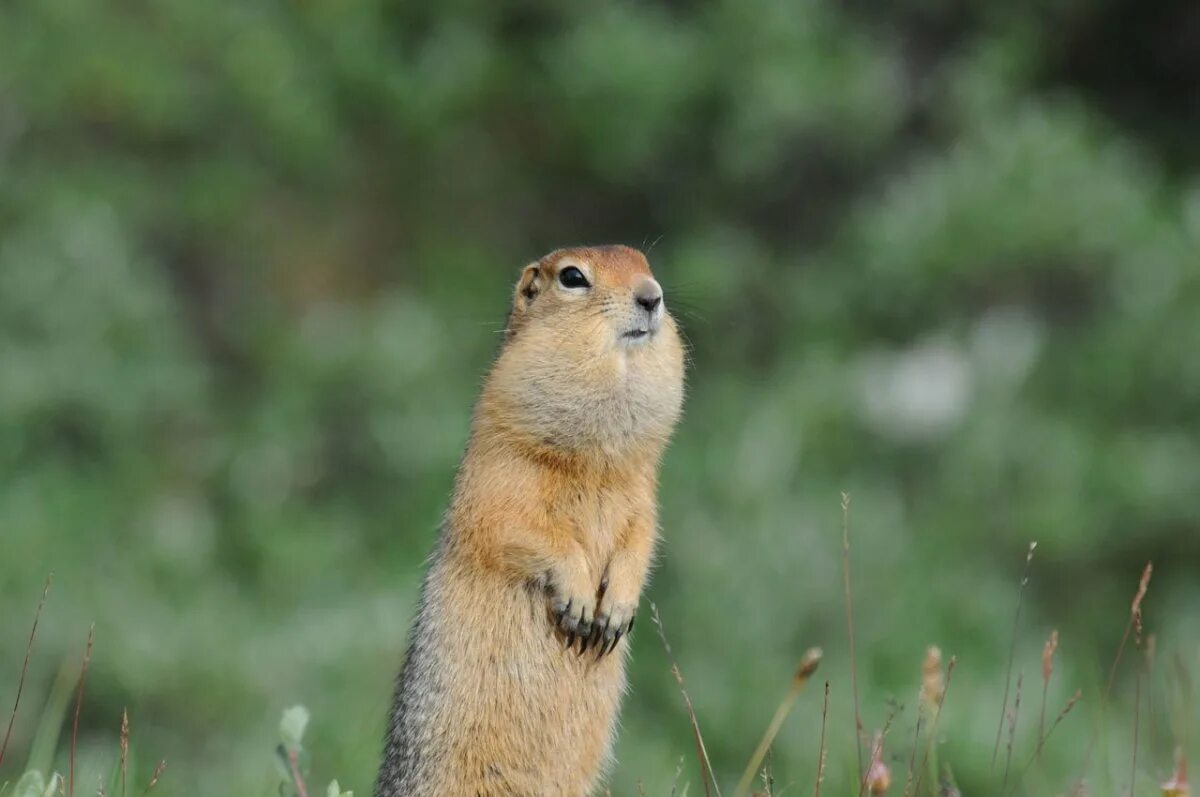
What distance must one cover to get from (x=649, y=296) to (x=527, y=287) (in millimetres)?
615

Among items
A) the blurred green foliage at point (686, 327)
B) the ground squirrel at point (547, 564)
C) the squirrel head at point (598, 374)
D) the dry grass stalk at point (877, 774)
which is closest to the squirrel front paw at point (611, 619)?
the ground squirrel at point (547, 564)

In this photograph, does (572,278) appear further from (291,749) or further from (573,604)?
(291,749)

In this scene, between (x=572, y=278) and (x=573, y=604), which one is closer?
(x=573, y=604)

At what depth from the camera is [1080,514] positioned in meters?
12.0

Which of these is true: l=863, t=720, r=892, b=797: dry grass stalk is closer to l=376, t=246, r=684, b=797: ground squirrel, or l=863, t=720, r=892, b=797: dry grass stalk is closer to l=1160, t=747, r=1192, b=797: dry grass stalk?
l=1160, t=747, r=1192, b=797: dry grass stalk

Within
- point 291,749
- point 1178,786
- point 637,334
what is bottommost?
point 1178,786

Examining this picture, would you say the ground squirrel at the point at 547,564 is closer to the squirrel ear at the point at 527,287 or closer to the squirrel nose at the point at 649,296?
the squirrel nose at the point at 649,296

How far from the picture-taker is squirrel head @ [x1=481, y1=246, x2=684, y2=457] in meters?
4.54

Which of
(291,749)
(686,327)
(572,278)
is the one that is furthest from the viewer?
(686,327)

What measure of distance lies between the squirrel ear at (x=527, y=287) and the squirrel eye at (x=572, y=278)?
17 cm

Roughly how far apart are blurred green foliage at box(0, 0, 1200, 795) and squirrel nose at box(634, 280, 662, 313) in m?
6.08

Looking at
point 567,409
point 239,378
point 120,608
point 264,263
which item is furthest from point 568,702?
point 264,263

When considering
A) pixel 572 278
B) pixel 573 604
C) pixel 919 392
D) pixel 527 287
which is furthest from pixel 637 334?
pixel 919 392

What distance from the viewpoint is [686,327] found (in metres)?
10.8
